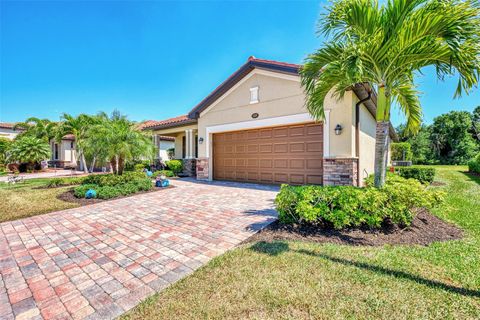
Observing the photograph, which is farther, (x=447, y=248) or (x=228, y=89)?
(x=228, y=89)

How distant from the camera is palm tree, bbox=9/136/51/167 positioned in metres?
18.2

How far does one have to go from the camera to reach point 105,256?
3.40 metres

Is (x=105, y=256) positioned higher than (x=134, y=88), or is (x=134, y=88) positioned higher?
(x=134, y=88)

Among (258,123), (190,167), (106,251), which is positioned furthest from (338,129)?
(190,167)

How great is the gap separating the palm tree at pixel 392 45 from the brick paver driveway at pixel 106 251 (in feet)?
12.1

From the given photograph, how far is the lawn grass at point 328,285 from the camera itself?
2123 mm

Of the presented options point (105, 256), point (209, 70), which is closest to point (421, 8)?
point (105, 256)

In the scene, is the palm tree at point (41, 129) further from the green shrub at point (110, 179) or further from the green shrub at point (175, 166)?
the green shrub at point (110, 179)

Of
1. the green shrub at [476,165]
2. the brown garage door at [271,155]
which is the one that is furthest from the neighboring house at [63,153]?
the green shrub at [476,165]

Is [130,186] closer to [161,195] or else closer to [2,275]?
[161,195]

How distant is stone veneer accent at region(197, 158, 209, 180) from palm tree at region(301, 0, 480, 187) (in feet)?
28.2

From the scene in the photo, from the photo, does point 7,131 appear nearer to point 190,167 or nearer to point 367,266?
point 190,167

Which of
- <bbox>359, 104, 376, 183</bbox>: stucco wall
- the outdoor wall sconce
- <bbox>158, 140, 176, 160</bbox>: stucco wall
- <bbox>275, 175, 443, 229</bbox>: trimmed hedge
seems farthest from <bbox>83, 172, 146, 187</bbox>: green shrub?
<bbox>158, 140, 176, 160</bbox>: stucco wall

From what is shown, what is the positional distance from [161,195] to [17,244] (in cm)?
448
